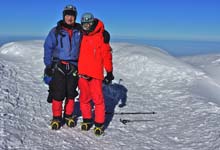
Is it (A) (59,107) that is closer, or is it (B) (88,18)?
(B) (88,18)

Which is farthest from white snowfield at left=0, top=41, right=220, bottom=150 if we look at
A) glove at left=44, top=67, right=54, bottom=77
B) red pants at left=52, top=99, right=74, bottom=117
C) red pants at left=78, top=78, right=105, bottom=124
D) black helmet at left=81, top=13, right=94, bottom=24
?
black helmet at left=81, top=13, right=94, bottom=24

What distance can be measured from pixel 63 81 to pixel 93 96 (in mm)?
712

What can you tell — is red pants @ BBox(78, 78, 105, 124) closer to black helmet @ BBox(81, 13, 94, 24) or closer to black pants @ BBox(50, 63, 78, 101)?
black pants @ BBox(50, 63, 78, 101)

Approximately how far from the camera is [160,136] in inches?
281

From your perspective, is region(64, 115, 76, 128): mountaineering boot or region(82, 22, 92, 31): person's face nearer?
region(82, 22, 92, 31): person's face

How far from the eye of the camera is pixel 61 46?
6.39 m

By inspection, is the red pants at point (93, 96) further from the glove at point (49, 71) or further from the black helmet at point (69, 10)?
the black helmet at point (69, 10)

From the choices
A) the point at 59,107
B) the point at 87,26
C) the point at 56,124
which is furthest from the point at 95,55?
the point at 56,124

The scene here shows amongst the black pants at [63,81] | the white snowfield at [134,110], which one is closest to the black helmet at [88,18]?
the black pants at [63,81]

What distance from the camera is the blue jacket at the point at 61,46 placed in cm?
631

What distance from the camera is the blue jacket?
6312mm

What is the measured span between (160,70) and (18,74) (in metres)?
6.19

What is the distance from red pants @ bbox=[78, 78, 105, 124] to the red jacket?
0.18 m

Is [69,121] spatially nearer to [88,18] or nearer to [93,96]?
[93,96]
